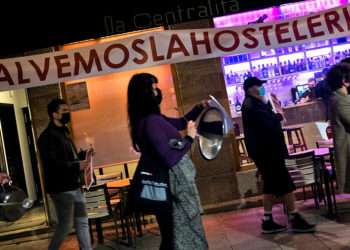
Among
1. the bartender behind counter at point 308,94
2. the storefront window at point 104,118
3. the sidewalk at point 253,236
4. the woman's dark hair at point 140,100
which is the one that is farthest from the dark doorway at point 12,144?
the woman's dark hair at point 140,100

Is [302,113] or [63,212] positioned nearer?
[63,212]

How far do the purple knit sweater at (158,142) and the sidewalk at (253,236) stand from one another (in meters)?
2.44

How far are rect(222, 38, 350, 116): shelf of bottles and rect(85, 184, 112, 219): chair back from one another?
370cm

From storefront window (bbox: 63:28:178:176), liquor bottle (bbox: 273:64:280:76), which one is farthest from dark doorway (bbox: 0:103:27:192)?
liquor bottle (bbox: 273:64:280:76)

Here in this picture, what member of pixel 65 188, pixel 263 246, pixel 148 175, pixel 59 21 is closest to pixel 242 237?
pixel 263 246

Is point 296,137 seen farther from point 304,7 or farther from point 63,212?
point 63,212

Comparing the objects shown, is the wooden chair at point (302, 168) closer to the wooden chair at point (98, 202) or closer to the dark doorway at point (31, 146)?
the wooden chair at point (98, 202)

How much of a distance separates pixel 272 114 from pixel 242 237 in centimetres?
159

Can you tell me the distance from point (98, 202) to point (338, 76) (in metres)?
3.43

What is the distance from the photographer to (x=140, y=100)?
3742 mm

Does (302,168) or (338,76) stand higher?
(338,76)

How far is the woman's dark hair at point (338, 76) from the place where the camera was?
539 centimetres

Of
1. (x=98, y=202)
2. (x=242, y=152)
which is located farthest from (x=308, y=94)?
(x=98, y=202)

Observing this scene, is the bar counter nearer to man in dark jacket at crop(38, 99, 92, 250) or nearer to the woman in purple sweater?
man in dark jacket at crop(38, 99, 92, 250)
